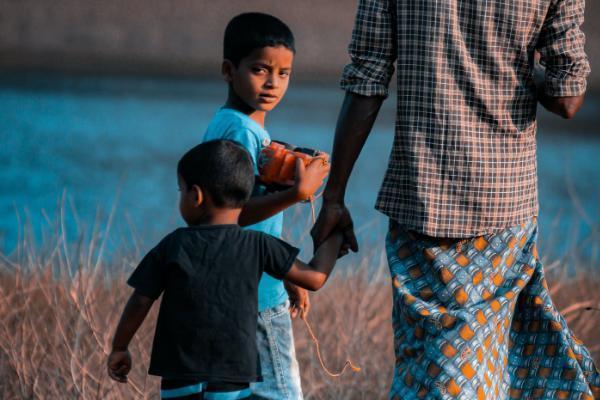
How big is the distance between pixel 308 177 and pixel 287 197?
0.06 metres

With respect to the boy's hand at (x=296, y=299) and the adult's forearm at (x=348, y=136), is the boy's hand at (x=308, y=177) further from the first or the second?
the boy's hand at (x=296, y=299)

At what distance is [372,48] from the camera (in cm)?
238

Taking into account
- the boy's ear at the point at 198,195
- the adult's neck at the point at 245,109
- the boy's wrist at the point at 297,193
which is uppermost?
the adult's neck at the point at 245,109

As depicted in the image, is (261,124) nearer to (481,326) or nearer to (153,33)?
(481,326)

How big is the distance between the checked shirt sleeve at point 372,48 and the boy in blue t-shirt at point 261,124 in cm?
17

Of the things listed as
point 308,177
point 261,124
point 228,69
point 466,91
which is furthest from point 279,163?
point 466,91

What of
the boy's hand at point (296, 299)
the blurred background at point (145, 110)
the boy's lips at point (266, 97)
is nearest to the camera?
the boy's lips at point (266, 97)

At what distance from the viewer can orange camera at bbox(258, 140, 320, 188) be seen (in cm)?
236

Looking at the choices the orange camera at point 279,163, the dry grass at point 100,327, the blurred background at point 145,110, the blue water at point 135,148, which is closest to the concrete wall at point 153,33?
the blurred background at point 145,110

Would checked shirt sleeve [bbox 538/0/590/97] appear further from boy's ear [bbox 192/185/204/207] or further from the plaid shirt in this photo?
boy's ear [bbox 192/185/204/207]

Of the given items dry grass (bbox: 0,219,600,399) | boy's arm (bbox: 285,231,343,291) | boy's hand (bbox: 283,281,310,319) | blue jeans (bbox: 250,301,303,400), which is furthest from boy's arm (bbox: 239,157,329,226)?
dry grass (bbox: 0,219,600,399)

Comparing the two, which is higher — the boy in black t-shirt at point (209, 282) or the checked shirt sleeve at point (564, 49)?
the checked shirt sleeve at point (564, 49)

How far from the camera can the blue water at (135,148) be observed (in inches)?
315

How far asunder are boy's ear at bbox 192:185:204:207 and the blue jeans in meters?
0.36
